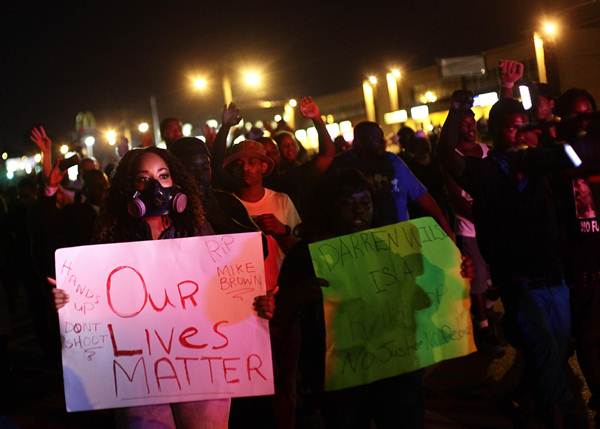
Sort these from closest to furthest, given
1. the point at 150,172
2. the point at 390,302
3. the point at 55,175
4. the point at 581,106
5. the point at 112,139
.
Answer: the point at 390,302, the point at 150,172, the point at 581,106, the point at 55,175, the point at 112,139

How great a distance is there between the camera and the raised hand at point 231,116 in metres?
5.61

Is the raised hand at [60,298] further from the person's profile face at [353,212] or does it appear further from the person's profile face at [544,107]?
the person's profile face at [544,107]

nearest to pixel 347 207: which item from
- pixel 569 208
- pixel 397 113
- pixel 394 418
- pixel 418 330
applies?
pixel 418 330

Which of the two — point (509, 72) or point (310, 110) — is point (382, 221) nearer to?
point (509, 72)

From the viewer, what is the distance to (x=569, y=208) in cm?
454

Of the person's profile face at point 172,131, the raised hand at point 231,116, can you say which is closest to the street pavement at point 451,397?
the raised hand at point 231,116

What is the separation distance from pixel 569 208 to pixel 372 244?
1534 mm

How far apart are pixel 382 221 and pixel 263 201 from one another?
75cm

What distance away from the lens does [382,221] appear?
4.89 metres

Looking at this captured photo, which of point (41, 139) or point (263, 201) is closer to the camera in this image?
point (263, 201)

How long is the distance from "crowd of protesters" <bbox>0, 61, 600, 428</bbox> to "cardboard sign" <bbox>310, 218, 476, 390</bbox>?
0.08 meters

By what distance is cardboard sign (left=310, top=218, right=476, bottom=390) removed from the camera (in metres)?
3.52

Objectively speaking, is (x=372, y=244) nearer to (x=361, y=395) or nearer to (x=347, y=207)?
(x=347, y=207)

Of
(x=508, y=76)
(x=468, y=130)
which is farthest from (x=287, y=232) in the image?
(x=468, y=130)
